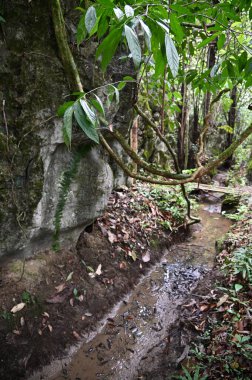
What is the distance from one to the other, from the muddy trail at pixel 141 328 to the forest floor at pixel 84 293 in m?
0.14

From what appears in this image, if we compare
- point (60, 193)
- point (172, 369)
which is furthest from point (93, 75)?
point (172, 369)

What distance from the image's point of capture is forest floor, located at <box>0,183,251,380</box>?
12.7 feet

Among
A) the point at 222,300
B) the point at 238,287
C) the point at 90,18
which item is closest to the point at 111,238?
the point at 222,300

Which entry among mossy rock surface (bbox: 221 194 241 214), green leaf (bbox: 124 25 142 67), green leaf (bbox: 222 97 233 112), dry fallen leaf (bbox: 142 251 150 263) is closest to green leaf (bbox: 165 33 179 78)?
green leaf (bbox: 124 25 142 67)

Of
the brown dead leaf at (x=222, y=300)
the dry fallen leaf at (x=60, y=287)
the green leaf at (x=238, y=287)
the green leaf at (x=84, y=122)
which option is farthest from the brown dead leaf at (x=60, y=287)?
the green leaf at (x=84, y=122)

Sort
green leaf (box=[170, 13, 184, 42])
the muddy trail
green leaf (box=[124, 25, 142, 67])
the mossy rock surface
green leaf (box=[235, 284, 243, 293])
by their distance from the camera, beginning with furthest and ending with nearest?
the mossy rock surface < green leaf (box=[235, 284, 243, 293]) < the muddy trail < green leaf (box=[170, 13, 184, 42]) < green leaf (box=[124, 25, 142, 67])

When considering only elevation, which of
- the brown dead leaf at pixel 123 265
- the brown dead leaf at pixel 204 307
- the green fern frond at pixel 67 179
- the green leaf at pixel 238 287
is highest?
the green fern frond at pixel 67 179

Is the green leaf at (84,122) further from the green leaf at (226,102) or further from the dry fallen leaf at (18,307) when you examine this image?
the green leaf at (226,102)

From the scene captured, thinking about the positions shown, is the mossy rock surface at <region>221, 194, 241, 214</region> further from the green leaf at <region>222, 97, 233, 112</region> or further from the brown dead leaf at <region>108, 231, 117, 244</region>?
the brown dead leaf at <region>108, 231, 117, 244</region>

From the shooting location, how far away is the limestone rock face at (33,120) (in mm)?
3621

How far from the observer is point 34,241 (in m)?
4.62

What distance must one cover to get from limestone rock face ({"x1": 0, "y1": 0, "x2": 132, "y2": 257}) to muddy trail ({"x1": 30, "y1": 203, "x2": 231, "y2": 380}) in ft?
5.50

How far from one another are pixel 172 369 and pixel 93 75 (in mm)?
4029

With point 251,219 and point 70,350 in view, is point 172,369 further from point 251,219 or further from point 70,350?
point 251,219
